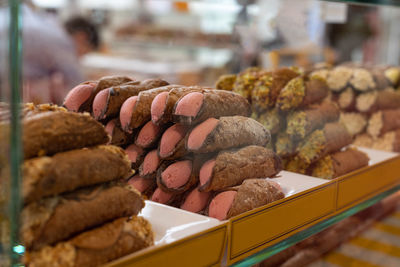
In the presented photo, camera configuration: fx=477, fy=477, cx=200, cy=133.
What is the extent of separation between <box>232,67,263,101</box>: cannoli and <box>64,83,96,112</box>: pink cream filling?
42 centimetres

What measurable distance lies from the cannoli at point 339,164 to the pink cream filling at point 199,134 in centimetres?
45

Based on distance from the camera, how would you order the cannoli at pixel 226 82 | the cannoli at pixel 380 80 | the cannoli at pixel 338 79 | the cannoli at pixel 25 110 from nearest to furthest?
the cannoli at pixel 25 110 → the cannoli at pixel 226 82 → the cannoli at pixel 338 79 → the cannoli at pixel 380 80

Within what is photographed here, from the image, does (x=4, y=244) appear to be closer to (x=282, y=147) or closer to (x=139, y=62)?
(x=282, y=147)

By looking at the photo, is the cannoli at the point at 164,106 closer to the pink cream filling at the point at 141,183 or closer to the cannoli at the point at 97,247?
the pink cream filling at the point at 141,183

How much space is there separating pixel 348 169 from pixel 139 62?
148 inches

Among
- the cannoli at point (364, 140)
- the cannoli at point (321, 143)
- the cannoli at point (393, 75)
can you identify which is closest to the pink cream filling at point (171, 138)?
the cannoli at point (321, 143)

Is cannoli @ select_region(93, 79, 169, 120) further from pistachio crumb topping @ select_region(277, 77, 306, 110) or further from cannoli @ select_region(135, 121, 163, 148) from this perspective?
pistachio crumb topping @ select_region(277, 77, 306, 110)

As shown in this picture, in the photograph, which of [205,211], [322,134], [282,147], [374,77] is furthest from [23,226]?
[374,77]

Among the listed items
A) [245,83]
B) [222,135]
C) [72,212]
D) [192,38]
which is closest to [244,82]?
[245,83]

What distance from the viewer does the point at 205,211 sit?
943mm

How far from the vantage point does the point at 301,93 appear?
4.26ft

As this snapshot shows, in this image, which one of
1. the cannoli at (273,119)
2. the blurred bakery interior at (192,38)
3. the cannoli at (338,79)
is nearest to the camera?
the cannoli at (273,119)

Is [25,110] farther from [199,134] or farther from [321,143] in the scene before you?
[321,143]

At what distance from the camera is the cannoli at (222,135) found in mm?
924
